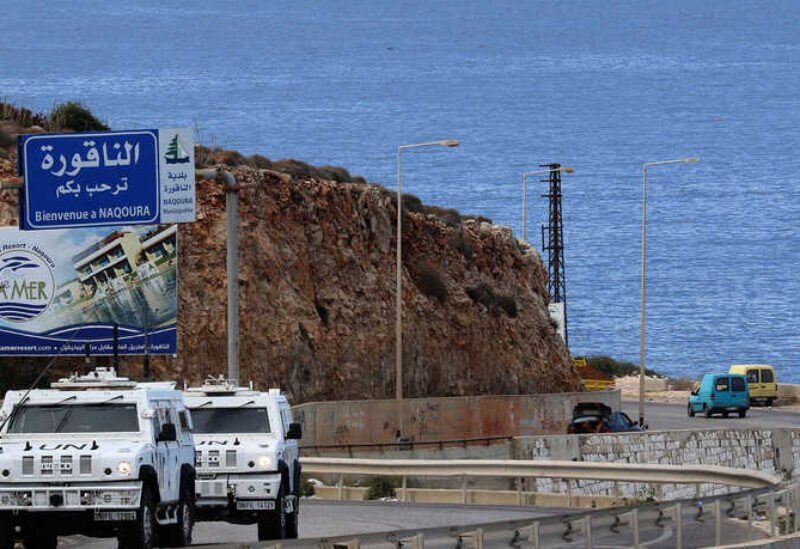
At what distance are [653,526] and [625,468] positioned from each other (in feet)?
35.5

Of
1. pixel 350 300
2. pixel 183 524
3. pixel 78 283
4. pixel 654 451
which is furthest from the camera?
pixel 350 300

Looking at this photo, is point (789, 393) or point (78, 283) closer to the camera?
point (78, 283)

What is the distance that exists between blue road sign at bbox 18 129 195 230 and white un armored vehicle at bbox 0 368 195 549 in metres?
19.7

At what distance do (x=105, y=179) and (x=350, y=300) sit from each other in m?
18.6

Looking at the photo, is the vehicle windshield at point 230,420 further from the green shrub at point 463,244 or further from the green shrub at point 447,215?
the green shrub at point 447,215

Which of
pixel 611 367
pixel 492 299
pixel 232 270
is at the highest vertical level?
pixel 492 299

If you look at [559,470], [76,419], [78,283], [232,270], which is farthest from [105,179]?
[76,419]

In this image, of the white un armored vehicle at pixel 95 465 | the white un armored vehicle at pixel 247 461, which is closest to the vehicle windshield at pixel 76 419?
the white un armored vehicle at pixel 95 465

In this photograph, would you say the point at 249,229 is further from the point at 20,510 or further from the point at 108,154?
the point at 20,510

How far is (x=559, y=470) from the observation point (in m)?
31.0

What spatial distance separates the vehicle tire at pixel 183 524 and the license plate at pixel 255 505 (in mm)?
1221

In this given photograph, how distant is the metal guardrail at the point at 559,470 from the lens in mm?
28484

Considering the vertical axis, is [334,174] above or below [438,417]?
above

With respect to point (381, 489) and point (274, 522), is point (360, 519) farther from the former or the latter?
point (381, 489)
